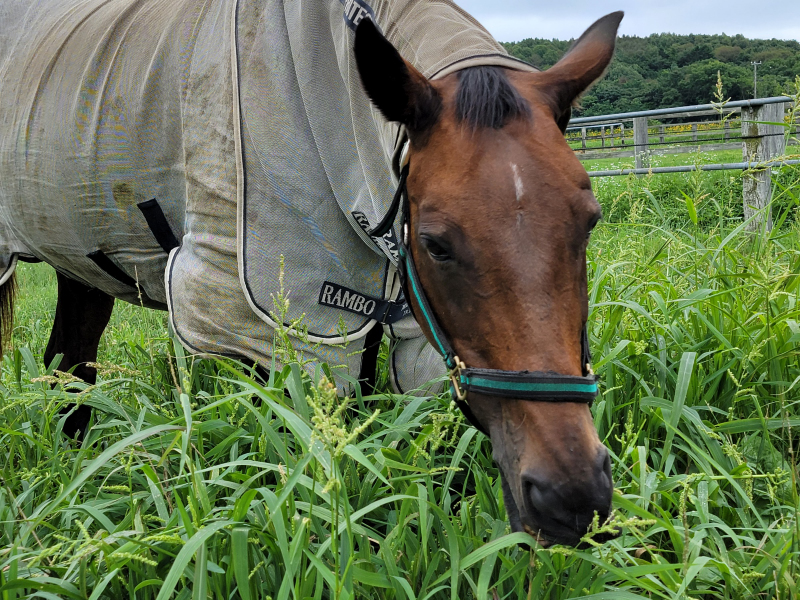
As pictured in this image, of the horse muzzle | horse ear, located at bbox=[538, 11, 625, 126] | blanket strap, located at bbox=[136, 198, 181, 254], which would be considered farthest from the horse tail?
the horse muzzle

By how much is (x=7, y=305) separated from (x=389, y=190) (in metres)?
2.38

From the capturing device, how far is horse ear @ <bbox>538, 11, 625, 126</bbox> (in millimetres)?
1560

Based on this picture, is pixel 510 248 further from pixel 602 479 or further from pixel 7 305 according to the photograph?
pixel 7 305

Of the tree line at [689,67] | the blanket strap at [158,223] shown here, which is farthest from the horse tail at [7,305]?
the tree line at [689,67]

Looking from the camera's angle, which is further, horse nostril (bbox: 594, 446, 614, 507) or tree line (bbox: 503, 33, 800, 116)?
tree line (bbox: 503, 33, 800, 116)

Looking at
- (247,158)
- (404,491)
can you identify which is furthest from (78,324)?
(404,491)

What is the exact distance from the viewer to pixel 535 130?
1409 mm

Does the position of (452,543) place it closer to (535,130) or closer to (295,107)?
(535,130)

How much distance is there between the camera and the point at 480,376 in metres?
1.33

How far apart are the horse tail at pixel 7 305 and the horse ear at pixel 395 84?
8.12 feet

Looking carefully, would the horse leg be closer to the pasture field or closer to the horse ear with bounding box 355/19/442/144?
the pasture field

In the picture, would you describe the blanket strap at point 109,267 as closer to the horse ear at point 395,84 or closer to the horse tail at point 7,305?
the horse tail at point 7,305

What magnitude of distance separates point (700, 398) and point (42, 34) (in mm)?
3143

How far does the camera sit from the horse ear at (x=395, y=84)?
1.46 meters
